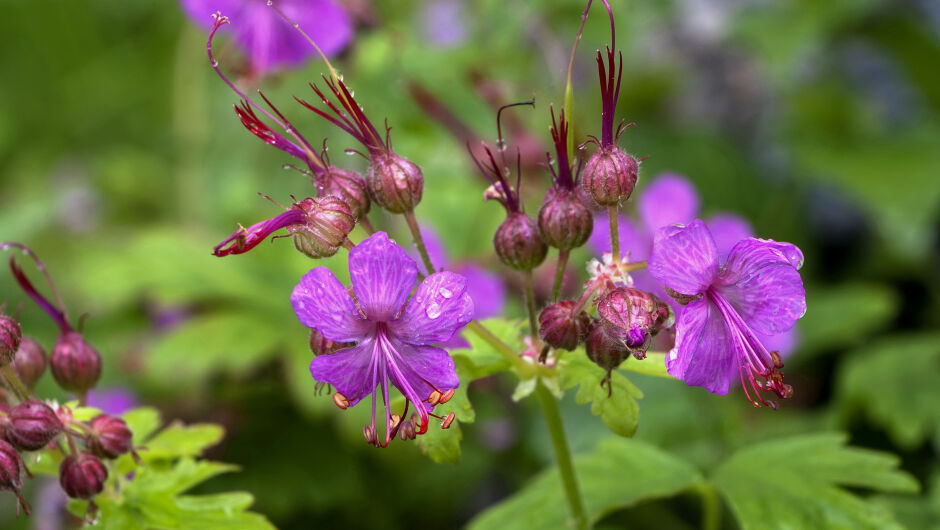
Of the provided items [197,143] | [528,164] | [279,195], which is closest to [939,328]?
[528,164]

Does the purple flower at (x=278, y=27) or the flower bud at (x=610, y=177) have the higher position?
the purple flower at (x=278, y=27)

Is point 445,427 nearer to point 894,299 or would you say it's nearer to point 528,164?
point 528,164

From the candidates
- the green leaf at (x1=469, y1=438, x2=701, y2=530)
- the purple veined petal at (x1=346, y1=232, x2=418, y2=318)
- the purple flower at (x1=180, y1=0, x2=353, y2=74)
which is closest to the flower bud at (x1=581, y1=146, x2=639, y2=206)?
the purple veined petal at (x1=346, y1=232, x2=418, y2=318)

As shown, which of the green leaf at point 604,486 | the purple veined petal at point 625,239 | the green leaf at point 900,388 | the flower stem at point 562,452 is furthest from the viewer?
the purple veined petal at point 625,239

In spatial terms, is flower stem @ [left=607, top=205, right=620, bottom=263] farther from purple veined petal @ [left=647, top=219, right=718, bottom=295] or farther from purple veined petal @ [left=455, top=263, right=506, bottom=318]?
purple veined petal @ [left=455, top=263, right=506, bottom=318]

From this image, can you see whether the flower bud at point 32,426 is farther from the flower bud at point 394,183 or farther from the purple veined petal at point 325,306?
the flower bud at point 394,183

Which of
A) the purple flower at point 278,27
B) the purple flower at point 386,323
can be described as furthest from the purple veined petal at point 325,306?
the purple flower at point 278,27

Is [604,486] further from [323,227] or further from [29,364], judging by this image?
[29,364]
